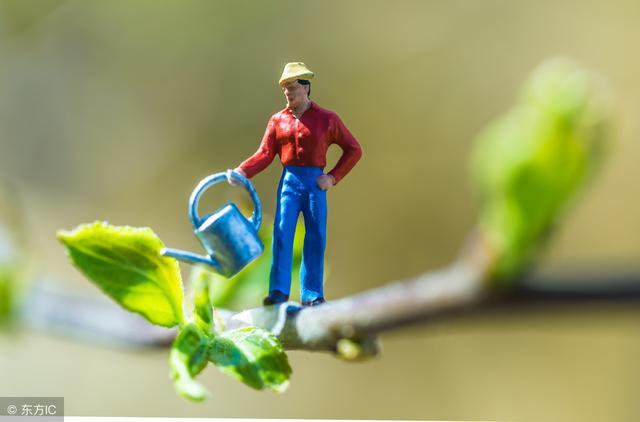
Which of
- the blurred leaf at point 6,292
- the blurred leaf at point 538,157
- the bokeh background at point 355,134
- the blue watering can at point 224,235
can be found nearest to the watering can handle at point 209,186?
the blue watering can at point 224,235

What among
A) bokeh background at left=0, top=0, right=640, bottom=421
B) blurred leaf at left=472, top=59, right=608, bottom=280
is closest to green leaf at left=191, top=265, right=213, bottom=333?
blurred leaf at left=472, top=59, right=608, bottom=280

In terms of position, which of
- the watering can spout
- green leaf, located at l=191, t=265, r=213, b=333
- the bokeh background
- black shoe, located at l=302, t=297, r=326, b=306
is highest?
the bokeh background

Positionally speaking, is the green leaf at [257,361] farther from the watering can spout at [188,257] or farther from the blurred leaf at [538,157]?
the blurred leaf at [538,157]

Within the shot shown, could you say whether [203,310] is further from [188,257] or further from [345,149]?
[345,149]

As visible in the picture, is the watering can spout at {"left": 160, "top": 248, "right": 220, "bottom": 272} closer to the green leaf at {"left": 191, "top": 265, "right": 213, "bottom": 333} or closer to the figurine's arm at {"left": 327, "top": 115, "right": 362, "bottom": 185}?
the green leaf at {"left": 191, "top": 265, "right": 213, "bottom": 333}

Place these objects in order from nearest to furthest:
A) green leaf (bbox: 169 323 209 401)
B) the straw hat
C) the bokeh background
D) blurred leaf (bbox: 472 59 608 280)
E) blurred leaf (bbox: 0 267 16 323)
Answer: blurred leaf (bbox: 472 59 608 280) < green leaf (bbox: 169 323 209 401) < the straw hat < blurred leaf (bbox: 0 267 16 323) < the bokeh background

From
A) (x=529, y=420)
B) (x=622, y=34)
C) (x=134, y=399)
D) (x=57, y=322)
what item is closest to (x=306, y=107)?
(x=57, y=322)

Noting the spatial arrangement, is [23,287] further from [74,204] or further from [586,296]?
[74,204]
